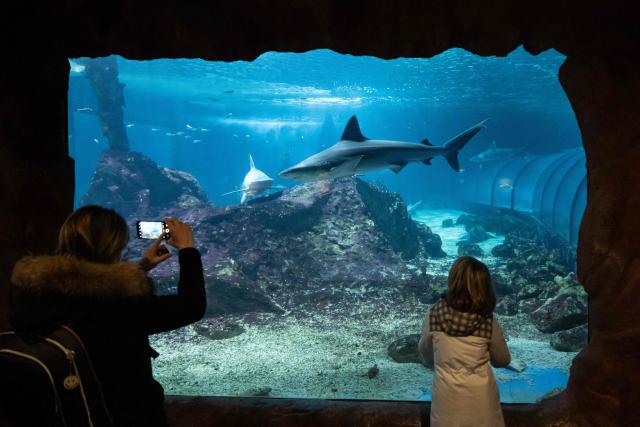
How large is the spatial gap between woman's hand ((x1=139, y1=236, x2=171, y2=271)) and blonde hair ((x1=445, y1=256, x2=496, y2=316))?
1.50 m

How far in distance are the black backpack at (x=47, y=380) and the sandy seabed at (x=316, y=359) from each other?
10.6 feet

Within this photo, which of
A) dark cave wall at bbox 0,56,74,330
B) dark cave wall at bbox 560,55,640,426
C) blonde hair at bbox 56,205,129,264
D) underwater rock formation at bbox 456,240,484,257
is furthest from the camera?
underwater rock formation at bbox 456,240,484,257

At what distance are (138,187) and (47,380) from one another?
1449 centimetres

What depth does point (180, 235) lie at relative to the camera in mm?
1883

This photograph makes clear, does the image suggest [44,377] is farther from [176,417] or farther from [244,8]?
[244,8]

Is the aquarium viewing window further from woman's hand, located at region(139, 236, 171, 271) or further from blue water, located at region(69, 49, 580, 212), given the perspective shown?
woman's hand, located at region(139, 236, 171, 271)

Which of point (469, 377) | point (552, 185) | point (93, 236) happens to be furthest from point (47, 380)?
point (552, 185)

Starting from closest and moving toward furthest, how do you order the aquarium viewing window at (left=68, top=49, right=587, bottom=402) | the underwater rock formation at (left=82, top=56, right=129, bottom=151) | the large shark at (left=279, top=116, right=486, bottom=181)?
the aquarium viewing window at (left=68, top=49, right=587, bottom=402) < the large shark at (left=279, top=116, right=486, bottom=181) < the underwater rock formation at (left=82, top=56, right=129, bottom=151)

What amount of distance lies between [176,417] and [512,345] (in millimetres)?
4660

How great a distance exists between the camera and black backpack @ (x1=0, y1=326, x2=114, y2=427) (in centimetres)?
130

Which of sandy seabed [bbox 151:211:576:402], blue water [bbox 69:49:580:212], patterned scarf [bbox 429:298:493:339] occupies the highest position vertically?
blue water [bbox 69:49:580:212]

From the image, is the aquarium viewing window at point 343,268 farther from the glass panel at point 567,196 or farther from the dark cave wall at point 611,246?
the dark cave wall at point 611,246

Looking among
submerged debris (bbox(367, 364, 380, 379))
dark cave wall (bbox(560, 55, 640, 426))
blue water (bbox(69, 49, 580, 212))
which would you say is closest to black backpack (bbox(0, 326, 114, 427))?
dark cave wall (bbox(560, 55, 640, 426))

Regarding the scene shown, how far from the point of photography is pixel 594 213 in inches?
108
